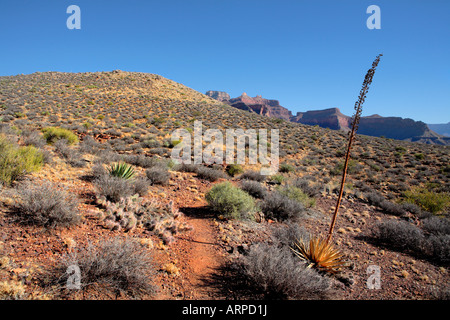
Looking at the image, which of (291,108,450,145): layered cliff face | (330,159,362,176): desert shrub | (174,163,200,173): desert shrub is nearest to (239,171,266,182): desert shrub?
(174,163,200,173): desert shrub

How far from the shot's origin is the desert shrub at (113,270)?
252cm

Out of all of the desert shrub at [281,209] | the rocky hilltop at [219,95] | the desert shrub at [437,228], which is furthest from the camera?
the rocky hilltop at [219,95]

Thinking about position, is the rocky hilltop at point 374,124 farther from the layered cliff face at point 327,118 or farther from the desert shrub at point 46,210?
the desert shrub at point 46,210

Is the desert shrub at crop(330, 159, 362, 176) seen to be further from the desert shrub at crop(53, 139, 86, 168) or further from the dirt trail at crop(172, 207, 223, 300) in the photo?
the desert shrub at crop(53, 139, 86, 168)

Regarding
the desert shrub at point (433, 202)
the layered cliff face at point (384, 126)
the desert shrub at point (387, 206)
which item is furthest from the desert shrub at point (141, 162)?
the layered cliff face at point (384, 126)

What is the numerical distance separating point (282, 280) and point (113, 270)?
7.67 ft

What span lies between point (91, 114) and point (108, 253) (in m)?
24.2

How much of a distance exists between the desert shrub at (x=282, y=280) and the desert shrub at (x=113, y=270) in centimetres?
150

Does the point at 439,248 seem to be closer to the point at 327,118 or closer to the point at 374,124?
the point at 327,118

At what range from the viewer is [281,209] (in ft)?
20.7

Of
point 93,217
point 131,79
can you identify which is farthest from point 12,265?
point 131,79

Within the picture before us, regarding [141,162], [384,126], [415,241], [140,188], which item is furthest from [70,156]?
[384,126]

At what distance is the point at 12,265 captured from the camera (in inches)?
97.7

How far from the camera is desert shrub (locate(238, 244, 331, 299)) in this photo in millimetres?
2900
